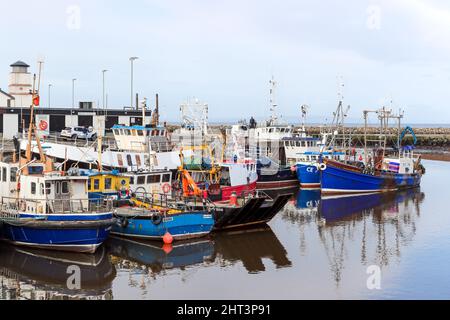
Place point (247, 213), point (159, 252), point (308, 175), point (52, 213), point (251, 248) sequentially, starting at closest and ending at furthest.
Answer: point (52, 213) < point (159, 252) < point (251, 248) < point (247, 213) < point (308, 175)

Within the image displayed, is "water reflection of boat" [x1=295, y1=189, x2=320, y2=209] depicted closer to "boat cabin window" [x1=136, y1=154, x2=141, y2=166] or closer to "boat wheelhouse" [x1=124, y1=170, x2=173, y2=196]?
"boat cabin window" [x1=136, y1=154, x2=141, y2=166]

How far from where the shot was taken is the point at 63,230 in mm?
23172

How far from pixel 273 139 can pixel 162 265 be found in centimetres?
3564

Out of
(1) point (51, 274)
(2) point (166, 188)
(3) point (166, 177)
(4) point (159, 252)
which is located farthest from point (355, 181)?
(1) point (51, 274)

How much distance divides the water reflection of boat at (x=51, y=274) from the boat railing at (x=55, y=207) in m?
1.58

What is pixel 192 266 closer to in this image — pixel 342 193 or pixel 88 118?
pixel 342 193

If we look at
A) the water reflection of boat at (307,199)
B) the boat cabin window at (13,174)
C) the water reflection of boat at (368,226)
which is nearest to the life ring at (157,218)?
the boat cabin window at (13,174)

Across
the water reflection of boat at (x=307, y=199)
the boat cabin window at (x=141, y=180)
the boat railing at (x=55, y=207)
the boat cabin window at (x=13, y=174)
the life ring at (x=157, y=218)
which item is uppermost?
the boat cabin window at (x=13, y=174)

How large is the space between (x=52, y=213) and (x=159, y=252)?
4591 millimetres

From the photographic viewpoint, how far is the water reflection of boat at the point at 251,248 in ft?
79.9

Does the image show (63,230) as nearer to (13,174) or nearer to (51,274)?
(51,274)

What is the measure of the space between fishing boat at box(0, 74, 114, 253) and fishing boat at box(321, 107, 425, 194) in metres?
24.0

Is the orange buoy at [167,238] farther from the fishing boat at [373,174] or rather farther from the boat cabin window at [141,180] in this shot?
the fishing boat at [373,174]

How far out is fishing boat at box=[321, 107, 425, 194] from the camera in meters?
45.1
